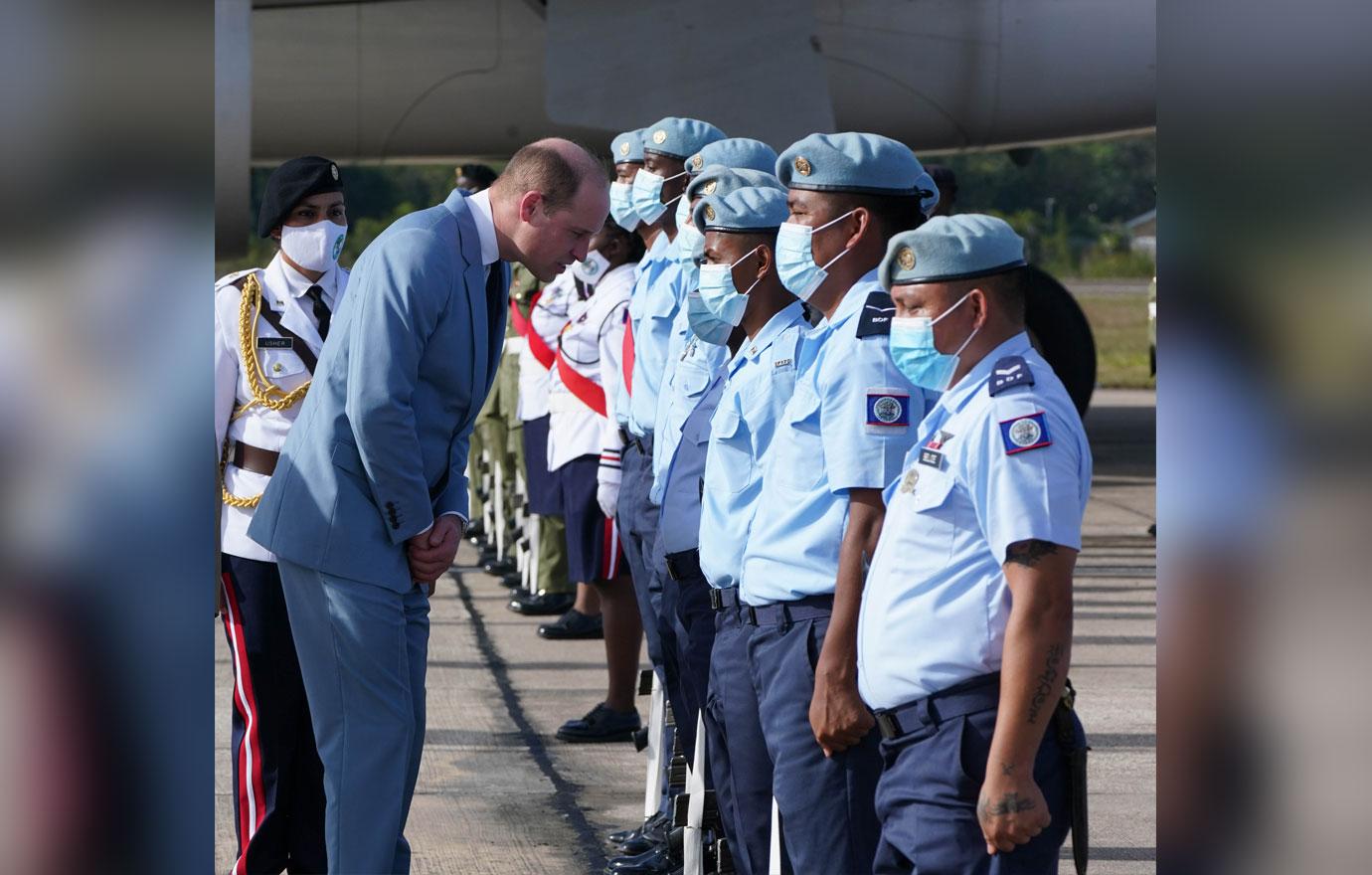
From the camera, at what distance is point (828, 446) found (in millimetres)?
3107

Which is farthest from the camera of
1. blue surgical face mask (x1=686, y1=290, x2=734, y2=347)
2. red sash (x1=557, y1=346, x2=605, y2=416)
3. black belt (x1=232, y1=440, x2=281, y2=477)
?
red sash (x1=557, y1=346, x2=605, y2=416)

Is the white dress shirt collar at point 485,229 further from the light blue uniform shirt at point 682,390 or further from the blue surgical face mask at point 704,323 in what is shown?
the light blue uniform shirt at point 682,390

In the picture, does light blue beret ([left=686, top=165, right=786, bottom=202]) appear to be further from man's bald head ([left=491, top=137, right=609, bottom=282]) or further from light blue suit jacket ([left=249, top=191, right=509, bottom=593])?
light blue suit jacket ([left=249, top=191, right=509, bottom=593])

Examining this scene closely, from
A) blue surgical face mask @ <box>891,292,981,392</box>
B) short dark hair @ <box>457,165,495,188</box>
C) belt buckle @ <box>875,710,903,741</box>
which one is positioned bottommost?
belt buckle @ <box>875,710,903,741</box>

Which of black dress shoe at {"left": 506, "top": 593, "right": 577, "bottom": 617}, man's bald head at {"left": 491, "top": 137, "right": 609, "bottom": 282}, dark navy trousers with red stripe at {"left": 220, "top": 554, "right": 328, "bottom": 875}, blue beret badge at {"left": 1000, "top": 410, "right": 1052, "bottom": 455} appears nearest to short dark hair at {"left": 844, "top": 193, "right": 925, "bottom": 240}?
man's bald head at {"left": 491, "top": 137, "right": 609, "bottom": 282}

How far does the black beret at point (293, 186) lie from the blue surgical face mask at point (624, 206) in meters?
1.28

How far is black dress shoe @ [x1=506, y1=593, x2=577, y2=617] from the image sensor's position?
8.07 meters

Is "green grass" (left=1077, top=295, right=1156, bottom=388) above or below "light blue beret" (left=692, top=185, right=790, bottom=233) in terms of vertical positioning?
above

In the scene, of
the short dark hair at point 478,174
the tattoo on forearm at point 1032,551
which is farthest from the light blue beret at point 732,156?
the short dark hair at point 478,174

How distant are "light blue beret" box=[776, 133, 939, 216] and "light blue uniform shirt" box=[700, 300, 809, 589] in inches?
13.1

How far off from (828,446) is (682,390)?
1168mm

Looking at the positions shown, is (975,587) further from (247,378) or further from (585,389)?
(585,389)

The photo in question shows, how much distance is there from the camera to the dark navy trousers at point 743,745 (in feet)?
11.3
